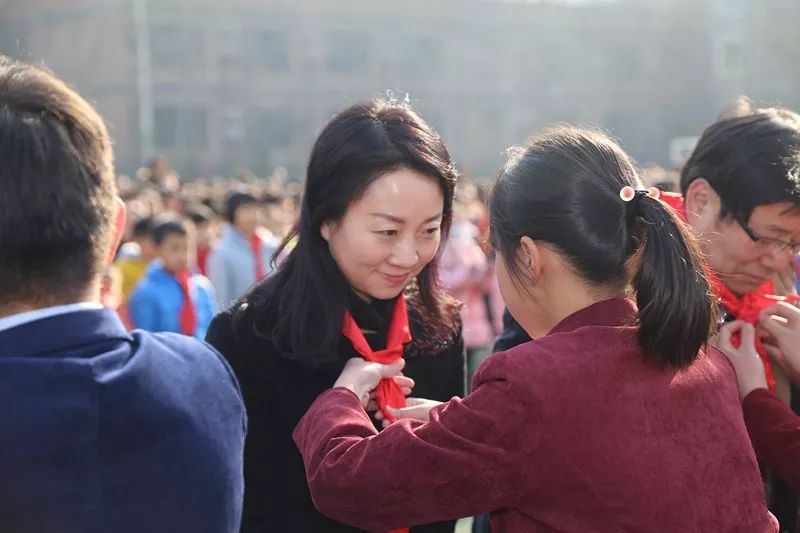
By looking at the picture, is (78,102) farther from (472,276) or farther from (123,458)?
(472,276)

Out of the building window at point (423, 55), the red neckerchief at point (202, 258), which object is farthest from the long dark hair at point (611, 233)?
the building window at point (423, 55)

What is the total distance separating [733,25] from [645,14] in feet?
12.7

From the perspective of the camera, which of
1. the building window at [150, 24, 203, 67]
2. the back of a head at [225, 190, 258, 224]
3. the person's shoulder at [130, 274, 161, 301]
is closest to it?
the person's shoulder at [130, 274, 161, 301]

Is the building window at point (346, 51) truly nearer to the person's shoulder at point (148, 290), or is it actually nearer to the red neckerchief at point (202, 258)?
the red neckerchief at point (202, 258)

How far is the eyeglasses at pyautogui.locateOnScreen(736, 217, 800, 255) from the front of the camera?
211 centimetres

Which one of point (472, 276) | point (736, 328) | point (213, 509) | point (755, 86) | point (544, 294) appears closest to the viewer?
point (213, 509)

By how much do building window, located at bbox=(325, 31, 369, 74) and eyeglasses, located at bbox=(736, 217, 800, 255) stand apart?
33.4 metres

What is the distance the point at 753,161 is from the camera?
210 cm

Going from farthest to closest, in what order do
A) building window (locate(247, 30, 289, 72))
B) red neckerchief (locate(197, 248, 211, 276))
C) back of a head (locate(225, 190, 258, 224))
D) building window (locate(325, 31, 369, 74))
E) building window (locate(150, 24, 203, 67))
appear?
building window (locate(325, 31, 369, 74))
building window (locate(247, 30, 289, 72))
building window (locate(150, 24, 203, 67))
red neckerchief (locate(197, 248, 211, 276))
back of a head (locate(225, 190, 258, 224))

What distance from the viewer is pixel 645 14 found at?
39.0 m

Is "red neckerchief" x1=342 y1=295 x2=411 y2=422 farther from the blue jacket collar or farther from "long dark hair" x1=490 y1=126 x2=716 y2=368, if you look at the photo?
the blue jacket collar

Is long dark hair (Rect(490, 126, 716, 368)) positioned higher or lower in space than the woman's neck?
higher

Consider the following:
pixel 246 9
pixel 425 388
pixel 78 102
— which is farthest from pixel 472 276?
pixel 246 9

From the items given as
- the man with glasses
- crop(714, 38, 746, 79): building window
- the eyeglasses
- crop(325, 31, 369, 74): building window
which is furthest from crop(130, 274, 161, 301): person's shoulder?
crop(714, 38, 746, 79): building window
